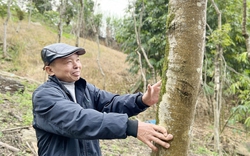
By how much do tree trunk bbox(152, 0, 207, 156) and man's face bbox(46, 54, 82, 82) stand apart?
0.67 meters

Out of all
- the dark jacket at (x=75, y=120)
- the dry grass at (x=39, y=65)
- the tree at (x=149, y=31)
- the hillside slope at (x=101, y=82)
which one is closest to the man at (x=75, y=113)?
the dark jacket at (x=75, y=120)

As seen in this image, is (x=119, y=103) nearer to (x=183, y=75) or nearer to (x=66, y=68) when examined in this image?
(x=66, y=68)

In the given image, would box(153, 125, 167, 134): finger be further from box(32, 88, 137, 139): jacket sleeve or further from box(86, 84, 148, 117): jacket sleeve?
box(86, 84, 148, 117): jacket sleeve

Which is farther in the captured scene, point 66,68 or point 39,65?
point 39,65

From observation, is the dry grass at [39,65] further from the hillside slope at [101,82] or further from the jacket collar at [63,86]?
the jacket collar at [63,86]

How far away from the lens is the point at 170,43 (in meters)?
1.35

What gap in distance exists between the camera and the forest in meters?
1.28

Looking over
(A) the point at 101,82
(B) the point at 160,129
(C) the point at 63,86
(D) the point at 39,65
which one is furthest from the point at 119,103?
(D) the point at 39,65

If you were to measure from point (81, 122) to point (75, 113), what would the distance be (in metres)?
0.06

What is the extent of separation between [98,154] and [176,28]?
103 cm

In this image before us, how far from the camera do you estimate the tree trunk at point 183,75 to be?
125cm

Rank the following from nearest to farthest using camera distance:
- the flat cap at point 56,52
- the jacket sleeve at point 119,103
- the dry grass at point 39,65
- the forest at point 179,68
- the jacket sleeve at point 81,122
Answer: the jacket sleeve at point 81,122, the forest at point 179,68, the flat cap at point 56,52, the jacket sleeve at point 119,103, the dry grass at point 39,65

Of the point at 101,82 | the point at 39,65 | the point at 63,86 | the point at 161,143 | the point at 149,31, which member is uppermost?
the point at 149,31

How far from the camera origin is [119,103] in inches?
70.4
